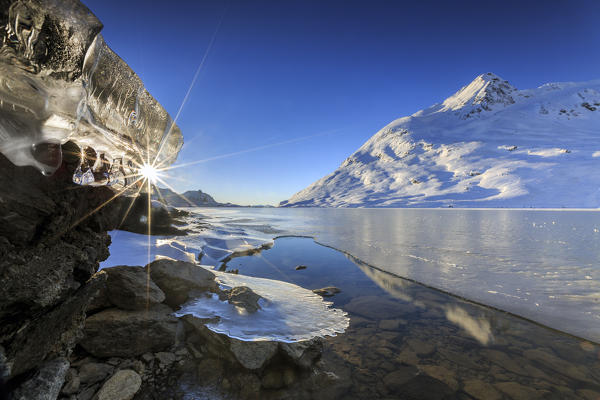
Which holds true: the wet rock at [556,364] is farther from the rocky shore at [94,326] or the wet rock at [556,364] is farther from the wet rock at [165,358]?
the wet rock at [165,358]

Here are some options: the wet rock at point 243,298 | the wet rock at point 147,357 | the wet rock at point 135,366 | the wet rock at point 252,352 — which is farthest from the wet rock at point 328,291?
the wet rock at point 135,366

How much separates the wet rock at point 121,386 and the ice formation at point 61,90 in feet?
7.74

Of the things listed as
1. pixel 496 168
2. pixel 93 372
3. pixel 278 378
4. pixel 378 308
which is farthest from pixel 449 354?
pixel 496 168

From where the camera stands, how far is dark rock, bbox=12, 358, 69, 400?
1.85 m

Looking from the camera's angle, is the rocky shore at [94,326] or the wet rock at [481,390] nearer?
the rocky shore at [94,326]

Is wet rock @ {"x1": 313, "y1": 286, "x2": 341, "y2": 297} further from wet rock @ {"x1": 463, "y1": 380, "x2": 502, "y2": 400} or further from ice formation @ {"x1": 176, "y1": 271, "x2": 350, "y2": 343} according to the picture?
wet rock @ {"x1": 463, "y1": 380, "x2": 502, "y2": 400}

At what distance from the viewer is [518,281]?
8219 millimetres

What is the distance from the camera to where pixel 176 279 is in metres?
5.04

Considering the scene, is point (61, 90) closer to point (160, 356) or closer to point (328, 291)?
point (160, 356)

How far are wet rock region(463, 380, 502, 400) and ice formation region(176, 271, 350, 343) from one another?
2266mm

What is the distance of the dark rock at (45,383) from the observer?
1851 millimetres

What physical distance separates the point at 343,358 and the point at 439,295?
4.64 metres

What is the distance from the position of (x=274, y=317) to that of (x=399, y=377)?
243cm

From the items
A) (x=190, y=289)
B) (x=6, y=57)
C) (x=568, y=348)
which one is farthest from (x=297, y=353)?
(x=568, y=348)
